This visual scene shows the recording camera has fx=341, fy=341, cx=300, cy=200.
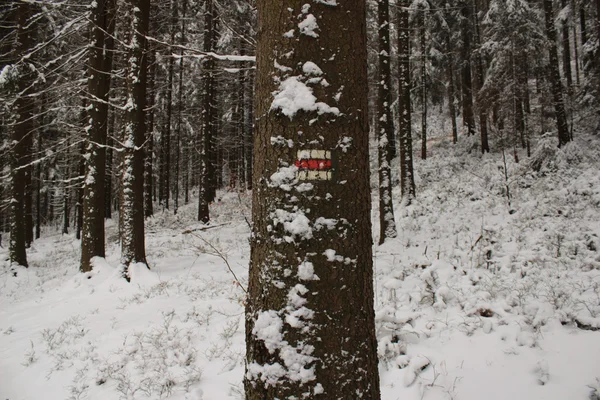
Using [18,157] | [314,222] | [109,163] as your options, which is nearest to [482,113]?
[314,222]

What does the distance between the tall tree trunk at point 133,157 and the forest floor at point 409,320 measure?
0.78 metres

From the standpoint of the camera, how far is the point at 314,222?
5.43 ft

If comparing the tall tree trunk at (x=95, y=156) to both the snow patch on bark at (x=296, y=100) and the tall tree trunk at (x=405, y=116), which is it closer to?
the snow patch on bark at (x=296, y=100)

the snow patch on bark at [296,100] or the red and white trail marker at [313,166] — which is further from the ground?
the snow patch on bark at [296,100]

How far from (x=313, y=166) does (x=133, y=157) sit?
7.55 metres

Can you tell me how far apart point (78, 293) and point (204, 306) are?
4.05 meters

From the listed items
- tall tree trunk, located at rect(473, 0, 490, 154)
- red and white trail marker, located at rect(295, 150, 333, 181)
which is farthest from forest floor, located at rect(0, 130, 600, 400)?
tall tree trunk, located at rect(473, 0, 490, 154)

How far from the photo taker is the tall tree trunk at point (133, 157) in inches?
315

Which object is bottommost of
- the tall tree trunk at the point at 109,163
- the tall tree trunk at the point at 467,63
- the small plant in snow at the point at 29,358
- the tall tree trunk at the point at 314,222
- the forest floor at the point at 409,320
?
the small plant in snow at the point at 29,358

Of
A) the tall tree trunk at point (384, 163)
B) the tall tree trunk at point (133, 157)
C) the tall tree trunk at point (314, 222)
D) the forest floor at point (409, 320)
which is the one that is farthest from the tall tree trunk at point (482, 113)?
the tall tree trunk at point (314, 222)

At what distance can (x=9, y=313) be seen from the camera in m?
7.65

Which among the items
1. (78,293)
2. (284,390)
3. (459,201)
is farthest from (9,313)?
(459,201)

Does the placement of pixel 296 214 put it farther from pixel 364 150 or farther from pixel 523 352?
pixel 523 352

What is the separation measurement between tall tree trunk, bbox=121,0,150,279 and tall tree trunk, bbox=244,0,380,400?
286 inches
